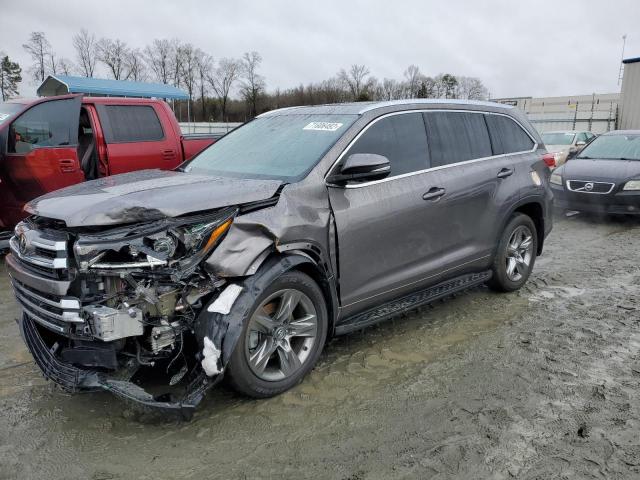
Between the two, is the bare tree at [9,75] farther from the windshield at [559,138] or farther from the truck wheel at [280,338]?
the truck wheel at [280,338]

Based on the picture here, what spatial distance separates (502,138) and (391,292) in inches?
87.6

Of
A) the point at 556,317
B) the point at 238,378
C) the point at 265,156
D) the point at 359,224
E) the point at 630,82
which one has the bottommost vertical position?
the point at 556,317

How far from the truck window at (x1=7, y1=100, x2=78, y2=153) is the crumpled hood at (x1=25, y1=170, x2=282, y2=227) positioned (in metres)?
3.56

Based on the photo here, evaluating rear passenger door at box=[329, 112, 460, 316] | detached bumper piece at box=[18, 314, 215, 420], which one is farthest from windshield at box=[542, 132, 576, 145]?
detached bumper piece at box=[18, 314, 215, 420]

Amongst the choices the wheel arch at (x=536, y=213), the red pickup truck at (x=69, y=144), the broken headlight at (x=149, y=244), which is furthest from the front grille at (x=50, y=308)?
the wheel arch at (x=536, y=213)

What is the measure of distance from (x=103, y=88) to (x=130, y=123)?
707 inches

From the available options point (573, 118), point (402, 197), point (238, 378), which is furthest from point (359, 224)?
point (573, 118)

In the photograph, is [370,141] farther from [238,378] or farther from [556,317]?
[556,317]

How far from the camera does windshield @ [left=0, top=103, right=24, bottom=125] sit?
267 inches

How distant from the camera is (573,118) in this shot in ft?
102

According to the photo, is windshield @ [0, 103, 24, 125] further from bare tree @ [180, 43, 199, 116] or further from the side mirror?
bare tree @ [180, 43, 199, 116]

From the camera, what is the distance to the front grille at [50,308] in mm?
2826

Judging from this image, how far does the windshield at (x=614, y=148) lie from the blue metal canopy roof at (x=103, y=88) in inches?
711

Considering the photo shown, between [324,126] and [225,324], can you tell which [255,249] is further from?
[324,126]
